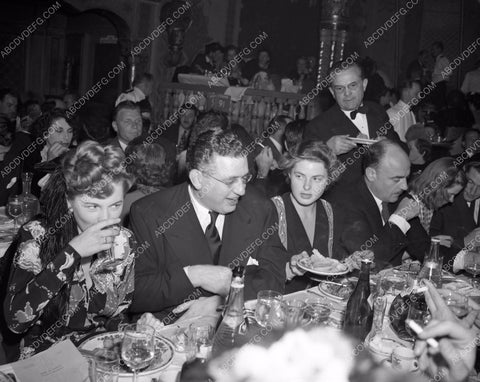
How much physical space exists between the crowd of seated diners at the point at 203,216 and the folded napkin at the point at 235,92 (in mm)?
3416

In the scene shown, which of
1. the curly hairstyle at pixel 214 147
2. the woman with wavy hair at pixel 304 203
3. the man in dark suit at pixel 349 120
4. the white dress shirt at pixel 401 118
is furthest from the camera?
the white dress shirt at pixel 401 118

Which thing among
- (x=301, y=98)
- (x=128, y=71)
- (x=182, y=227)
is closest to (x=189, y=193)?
(x=182, y=227)

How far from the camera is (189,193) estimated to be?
259 centimetres

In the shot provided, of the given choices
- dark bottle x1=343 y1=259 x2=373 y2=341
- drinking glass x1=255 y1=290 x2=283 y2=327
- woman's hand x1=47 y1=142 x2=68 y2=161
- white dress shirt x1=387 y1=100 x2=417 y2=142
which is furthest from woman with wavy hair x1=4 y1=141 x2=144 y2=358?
white dress shirt x1=387 y1=100 x2=417 y2=142

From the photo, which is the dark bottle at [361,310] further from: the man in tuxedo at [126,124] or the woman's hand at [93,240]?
the man in tuxedo at [126,124]

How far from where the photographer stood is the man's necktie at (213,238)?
102 inches

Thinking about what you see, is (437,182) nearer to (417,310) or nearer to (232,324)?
(417,310)

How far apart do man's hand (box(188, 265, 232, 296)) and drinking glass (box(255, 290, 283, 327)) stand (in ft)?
1.32

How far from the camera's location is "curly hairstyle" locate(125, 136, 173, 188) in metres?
3.23

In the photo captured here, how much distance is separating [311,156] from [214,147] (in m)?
0.80

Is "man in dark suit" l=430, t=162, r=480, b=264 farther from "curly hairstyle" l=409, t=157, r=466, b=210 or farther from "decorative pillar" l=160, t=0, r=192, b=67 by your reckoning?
"decorative pillar" l=160, t=0, r=192, b=67

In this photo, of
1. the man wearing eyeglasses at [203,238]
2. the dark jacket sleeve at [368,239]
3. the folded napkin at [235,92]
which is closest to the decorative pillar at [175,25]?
the folded napkin at [235,92]

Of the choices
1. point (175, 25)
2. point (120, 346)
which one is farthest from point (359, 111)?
point (175, 25)

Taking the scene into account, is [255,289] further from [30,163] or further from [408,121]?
[408,121]
